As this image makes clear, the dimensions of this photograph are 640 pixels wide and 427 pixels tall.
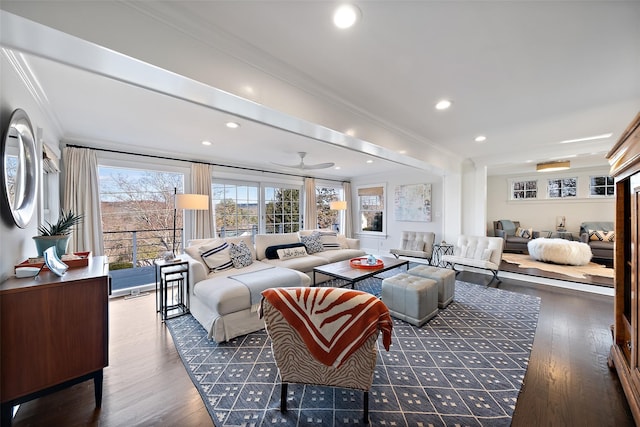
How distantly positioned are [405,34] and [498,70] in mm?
969

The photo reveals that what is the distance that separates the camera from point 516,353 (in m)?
2.21

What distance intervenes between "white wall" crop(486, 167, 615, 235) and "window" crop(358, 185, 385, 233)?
3582 millimetres

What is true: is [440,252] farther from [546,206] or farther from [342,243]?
[546,206]

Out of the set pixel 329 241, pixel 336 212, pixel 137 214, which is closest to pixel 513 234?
pixel 336 212

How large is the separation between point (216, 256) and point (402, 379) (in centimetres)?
260

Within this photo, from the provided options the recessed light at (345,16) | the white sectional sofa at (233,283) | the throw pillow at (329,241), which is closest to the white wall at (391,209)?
the throw pillow at (329,241)

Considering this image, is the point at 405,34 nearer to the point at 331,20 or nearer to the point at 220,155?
the point at 331,20

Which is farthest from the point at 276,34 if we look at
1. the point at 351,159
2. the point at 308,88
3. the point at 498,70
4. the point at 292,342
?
the point at 351,159

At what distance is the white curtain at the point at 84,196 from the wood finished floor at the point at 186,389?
1488 millimetres

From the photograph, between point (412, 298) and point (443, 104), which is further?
point (412, 298)

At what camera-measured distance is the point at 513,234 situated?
7160mm

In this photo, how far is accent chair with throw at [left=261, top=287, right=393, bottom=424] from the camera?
1424 millimetres

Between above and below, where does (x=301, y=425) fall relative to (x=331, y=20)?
below

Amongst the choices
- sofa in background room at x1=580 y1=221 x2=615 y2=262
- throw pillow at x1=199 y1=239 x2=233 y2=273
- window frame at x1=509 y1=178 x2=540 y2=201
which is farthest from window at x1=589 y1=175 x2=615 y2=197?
throw pillow at x1=199 y1=239 x2=233 y2=273
